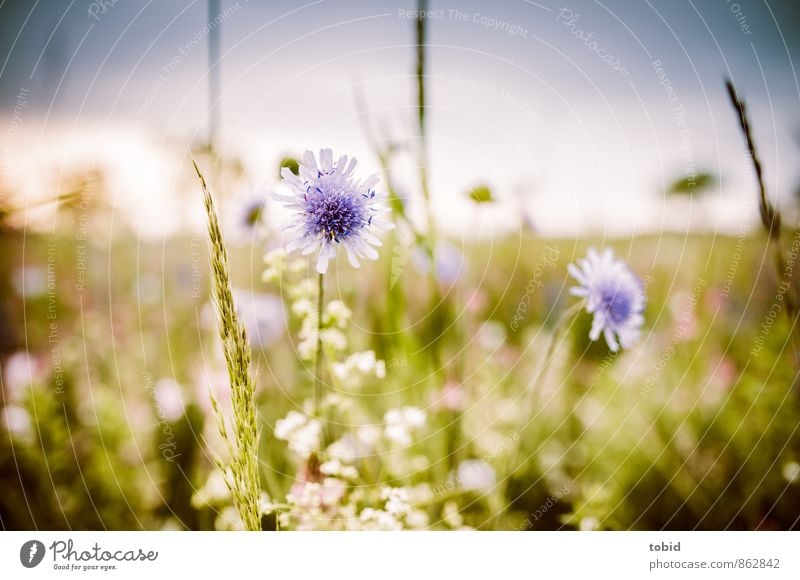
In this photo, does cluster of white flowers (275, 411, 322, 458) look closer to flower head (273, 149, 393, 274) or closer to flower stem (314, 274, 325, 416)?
flower stem (314, 274, 325, 416)

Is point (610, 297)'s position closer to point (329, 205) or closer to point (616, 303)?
point (616, 303)

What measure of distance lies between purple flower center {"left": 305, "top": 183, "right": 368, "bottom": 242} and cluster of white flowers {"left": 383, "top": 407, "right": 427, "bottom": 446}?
0.19m

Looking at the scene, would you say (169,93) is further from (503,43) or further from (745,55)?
(745,55)

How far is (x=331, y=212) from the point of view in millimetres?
436

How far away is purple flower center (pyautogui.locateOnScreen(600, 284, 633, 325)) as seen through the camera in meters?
0.52

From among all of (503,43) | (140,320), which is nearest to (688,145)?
(503,43)

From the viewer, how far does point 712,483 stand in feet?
2.18

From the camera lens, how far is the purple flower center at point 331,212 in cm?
43

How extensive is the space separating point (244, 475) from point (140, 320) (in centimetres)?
43

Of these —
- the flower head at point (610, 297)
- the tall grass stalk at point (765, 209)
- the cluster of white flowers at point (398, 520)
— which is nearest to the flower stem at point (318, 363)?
the cluster of white flowers at point (398, 520)

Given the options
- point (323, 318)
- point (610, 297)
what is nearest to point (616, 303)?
point (610, 297)

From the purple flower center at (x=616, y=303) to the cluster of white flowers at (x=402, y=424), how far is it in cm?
22
